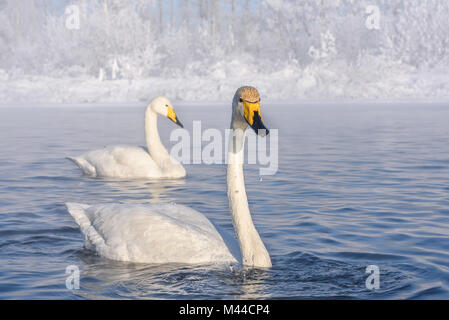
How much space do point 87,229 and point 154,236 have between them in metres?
0.98

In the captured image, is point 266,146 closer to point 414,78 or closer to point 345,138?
point 345,138

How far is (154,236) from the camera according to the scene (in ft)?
22.4

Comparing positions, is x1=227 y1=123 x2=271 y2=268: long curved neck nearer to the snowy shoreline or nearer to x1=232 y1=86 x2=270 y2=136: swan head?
x1=232 y1=86 x2=270 y2=136: swan head

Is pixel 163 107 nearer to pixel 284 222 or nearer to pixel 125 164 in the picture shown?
Answer: pixel 125 164

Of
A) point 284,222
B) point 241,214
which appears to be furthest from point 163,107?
point 241,214

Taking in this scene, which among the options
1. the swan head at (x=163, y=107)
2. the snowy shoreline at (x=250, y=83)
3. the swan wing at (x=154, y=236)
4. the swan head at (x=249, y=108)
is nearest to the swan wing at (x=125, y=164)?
the swan head at (x=163, y=107)

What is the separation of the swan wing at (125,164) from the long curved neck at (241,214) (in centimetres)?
696

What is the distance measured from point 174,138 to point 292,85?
91.1 feet

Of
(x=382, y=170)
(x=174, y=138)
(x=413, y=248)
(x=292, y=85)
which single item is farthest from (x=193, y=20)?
(x=413, y=248)

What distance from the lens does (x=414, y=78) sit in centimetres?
5147

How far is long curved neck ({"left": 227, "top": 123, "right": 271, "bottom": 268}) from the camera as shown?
604 centimetres

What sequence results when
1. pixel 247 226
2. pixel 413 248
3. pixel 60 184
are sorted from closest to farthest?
pixel 247 226
pixel 413 248
pixel 60 184
